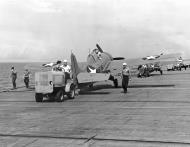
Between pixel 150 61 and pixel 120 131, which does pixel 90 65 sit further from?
pixel 120 131

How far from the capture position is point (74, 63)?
20.3 metres

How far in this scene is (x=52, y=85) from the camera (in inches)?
669

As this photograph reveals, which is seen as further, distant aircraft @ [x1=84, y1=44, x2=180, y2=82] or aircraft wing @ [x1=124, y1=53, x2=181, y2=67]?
aircraft wing @ [x1=124, y1=53, x2=181, y2=67]

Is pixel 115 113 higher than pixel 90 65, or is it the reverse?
pixel 90 65

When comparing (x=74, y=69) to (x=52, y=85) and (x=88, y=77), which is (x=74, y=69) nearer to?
(x=88, y=77)

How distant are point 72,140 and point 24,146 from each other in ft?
4.04

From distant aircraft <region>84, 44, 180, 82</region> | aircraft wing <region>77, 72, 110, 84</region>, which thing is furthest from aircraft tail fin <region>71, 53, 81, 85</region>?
distant aircraft <region>84, 44, 180, 82</region>

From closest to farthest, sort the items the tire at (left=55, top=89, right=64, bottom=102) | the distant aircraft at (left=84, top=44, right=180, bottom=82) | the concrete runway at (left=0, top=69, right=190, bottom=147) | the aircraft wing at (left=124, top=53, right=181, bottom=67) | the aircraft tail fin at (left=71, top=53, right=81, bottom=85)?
1. the concrete runway at (left=0, top=69, right=190, bottom=147)
2. the tire at (left=55, top=89, right=64, bottom=102)
3. the aircraft tail fin at (left=71, top=53, right=81, bottom=85)
4. the distant aircraft at (left=84, top=44, right=180, bottom=82)
5. the aircraft wing at (left=124, top=53, right=181, bottom=67)

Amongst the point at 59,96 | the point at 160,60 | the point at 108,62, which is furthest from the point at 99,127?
the point at 160,60

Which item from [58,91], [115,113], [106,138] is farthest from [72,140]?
[58,91]

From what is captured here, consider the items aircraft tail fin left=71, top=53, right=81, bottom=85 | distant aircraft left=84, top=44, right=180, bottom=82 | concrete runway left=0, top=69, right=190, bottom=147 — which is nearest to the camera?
concrete runway left=0, top=69, right=190, bottom=147

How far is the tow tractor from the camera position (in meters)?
17.0

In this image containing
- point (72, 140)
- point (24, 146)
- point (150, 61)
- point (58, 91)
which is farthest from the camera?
point (150, 61)

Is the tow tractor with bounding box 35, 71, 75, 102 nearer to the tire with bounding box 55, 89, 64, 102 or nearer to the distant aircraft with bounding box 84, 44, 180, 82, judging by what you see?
the tire with bounding box 55, 89, 64, 102
